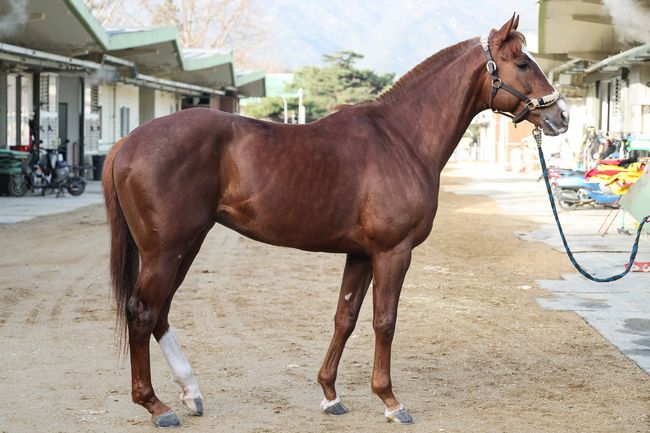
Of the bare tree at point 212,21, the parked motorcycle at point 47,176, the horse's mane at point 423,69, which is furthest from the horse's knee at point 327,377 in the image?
the bare tree at point 212,21

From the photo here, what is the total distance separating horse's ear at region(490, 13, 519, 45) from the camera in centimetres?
532

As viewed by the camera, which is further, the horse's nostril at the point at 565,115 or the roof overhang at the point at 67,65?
the roof overhang at the point at 67,65

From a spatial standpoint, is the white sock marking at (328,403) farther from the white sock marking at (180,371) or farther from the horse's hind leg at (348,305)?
the white sock marking at (180,371)

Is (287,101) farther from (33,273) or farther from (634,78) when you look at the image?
(33,273)

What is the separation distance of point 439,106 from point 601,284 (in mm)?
5015

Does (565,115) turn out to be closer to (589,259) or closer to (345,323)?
(345,323)

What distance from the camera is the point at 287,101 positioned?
53.3 meters

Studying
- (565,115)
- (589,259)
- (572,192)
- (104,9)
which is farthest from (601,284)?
(104,9)

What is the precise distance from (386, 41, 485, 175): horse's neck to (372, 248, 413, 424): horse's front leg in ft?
1.98

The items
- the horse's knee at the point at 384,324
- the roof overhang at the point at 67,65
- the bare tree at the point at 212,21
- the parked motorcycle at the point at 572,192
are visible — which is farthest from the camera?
the bare tree at the point at 212,21

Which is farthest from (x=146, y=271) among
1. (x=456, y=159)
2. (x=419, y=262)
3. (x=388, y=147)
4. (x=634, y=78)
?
(x=456, y=159)

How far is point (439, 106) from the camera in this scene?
18.0 ft

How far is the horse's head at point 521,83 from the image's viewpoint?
5.36m

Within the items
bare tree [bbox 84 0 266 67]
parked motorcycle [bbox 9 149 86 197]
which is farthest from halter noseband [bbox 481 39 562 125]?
bare tree [bbox 84 0 266 67]
